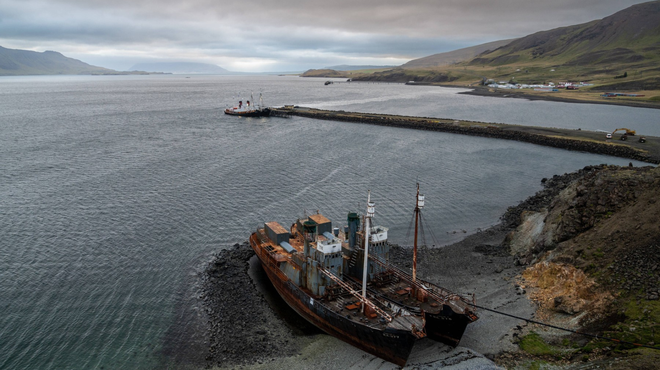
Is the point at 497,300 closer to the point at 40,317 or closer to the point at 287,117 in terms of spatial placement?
the point at 40,317

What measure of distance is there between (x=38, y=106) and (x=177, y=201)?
154532 mm

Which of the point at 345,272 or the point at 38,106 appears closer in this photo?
the point at 345,272

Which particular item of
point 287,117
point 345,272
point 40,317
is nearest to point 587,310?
point 345,272

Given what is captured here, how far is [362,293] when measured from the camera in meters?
27.5

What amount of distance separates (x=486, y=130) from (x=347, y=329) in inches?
3683

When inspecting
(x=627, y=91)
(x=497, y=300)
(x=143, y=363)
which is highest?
(x=627, y=91)

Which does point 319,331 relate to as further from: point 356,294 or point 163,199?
point 163,199

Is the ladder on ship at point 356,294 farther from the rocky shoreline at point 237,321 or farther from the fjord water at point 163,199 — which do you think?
the fjord water at point 163,199

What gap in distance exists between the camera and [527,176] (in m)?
67.8

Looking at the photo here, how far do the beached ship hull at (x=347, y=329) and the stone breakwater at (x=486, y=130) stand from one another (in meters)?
70.8

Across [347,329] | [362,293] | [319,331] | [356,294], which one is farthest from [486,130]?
[347,329]

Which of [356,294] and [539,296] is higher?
[356,294]

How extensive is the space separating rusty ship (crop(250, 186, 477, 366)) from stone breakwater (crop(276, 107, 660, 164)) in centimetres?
6601

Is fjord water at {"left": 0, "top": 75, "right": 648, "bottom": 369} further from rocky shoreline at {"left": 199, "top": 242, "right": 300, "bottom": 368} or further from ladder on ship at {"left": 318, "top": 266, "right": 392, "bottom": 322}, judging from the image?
ladder on ship at {"left": 318, "top": 266, "right": 392, "bottom": 322}
